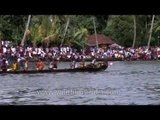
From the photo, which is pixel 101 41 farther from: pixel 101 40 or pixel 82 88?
pixel 82 88

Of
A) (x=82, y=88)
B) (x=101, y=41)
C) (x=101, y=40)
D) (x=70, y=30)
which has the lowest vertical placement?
(x=82, y=88)

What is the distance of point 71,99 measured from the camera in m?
19.0

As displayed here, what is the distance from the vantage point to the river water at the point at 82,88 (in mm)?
18469

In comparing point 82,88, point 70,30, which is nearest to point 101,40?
point 70,30

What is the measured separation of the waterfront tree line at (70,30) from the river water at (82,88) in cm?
1092

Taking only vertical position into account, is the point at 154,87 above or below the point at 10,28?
below

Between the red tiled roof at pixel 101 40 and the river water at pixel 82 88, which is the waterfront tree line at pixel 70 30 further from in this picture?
the river water at pixel 82 88

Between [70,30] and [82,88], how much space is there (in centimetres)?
2395

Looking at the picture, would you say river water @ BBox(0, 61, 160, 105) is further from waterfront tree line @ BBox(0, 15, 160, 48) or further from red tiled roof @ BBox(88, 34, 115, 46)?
red tiled roof @ BBox(88, 34, 115, 46)

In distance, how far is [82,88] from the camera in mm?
23547
